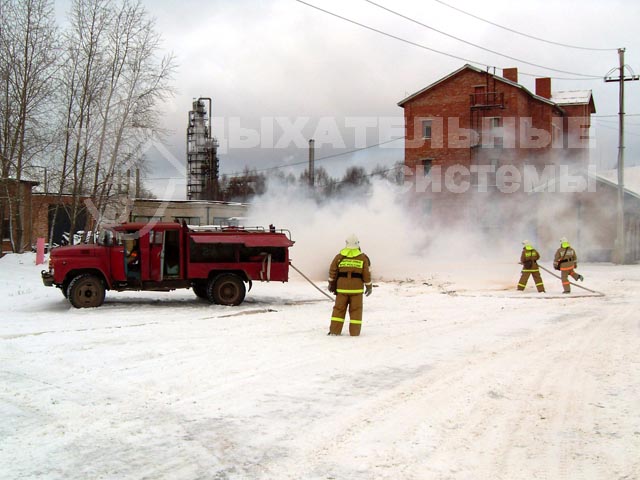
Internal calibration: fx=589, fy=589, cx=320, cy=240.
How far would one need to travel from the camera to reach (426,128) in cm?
4781

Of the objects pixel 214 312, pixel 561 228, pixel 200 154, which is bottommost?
pixel 214 312

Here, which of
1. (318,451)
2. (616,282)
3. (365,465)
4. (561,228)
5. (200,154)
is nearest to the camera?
(365,465)

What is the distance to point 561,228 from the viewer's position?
34.2m

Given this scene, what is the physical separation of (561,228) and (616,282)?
12.5m

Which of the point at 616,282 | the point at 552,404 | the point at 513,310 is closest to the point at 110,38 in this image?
the point at 513,310

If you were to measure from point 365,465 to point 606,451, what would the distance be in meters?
2.05

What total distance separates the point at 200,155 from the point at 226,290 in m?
41.5

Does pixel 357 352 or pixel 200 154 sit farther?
pixel 200 154

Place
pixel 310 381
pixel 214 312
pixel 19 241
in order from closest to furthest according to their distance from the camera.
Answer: pixel 310 381 < pixel 214 312 < pixel 19 241

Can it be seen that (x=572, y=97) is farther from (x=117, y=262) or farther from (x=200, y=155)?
(x=117, y=262)

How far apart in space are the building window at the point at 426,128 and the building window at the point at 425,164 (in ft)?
7.24

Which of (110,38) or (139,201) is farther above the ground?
(110,38)

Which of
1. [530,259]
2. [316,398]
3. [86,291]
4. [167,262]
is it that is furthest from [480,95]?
[316,398]

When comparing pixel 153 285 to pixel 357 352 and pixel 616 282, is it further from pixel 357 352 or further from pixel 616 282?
pixel 616 282
